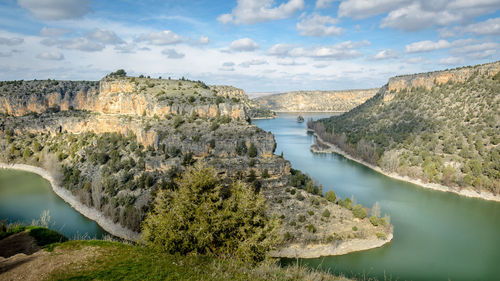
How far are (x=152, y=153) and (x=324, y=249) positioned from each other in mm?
23975

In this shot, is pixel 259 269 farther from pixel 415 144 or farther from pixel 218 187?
pixel 415 144

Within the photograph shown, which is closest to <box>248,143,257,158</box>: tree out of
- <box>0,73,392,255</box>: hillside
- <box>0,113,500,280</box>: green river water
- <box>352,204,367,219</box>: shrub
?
<box>0,73,392,255</box>: hillside

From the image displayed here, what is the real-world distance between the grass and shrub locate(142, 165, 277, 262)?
51.6 inches

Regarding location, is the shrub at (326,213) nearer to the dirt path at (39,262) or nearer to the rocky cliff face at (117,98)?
the rocky cliff face at (117,98)

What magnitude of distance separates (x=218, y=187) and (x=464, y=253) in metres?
27.2

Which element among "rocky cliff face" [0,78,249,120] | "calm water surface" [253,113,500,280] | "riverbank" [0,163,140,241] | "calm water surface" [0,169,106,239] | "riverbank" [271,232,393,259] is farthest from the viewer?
"rocky cliff face" [0,78,249,120]

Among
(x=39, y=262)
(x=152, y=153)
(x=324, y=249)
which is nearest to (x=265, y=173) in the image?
(x=324, y=249)

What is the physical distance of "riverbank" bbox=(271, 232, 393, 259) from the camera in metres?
25.2

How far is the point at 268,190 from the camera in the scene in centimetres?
3266

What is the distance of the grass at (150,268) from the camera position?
7.88 metres

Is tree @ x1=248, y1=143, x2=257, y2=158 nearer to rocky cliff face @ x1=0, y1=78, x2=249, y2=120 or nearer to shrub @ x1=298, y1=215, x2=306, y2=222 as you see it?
rocky cliff face @ x1=0, y1=78, x2=249, y2=120

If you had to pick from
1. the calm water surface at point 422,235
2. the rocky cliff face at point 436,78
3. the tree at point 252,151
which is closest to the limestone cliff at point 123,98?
the tree at point 252,151

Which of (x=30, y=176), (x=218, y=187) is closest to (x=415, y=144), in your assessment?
(x=218, y=187)

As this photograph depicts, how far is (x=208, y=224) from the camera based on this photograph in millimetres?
11500
